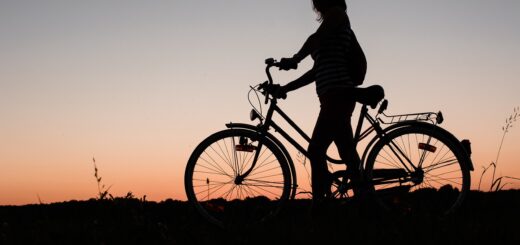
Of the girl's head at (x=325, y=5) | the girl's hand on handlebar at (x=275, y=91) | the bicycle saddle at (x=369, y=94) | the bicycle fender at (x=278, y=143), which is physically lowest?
the bicycle fender at (x=278, y=143)

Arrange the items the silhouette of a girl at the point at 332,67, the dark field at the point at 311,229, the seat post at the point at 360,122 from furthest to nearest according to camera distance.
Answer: the seat post at the point at 360,122, the silhouette of a girl at the point at 332,67, the dark field at the point at 311,229

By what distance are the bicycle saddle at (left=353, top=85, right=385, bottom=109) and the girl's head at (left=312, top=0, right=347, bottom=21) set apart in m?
0.81

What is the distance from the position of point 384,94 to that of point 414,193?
1302 millimetres

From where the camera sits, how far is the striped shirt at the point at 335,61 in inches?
208

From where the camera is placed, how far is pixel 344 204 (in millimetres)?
5734

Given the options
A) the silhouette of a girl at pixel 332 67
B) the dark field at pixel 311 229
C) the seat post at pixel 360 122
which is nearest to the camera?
the dark field at pixel 311 229

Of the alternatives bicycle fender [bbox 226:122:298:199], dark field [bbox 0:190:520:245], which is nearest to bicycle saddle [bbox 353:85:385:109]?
bicycle fender [bbox 226:122:298:199]

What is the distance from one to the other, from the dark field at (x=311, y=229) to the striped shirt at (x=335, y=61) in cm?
132

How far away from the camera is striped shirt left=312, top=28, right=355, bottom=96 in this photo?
17.3 feet

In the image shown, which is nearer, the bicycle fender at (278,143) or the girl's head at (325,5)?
the girl's head at (325,5)

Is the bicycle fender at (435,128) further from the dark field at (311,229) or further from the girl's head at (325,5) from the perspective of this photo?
the girl's head at (325,5)

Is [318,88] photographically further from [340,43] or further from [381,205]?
[381,205]

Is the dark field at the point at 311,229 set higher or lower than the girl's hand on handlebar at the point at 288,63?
lower

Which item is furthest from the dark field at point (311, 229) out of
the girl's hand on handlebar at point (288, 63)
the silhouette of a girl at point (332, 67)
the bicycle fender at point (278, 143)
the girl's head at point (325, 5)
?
the girl's head at point (325, 5)
